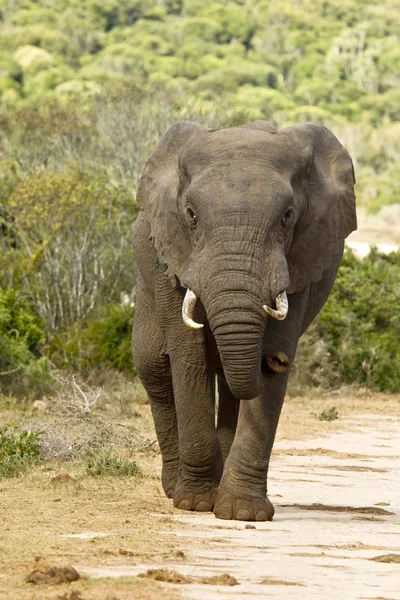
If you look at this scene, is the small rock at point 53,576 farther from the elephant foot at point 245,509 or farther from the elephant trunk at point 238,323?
the elephant foot at point 245,509

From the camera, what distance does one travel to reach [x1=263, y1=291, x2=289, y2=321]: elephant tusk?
7.53 m

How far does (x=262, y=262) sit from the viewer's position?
7645mm

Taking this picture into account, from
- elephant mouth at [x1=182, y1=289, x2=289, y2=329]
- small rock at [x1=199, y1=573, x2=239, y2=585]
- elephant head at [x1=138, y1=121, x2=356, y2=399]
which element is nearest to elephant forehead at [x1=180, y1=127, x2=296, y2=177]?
elephant head at [x1=138, y1=121, x2=356, y2=399]

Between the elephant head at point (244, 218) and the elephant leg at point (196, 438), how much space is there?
2.15ft

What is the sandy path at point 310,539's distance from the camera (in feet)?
19.2

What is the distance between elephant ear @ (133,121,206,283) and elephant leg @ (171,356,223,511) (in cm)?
65

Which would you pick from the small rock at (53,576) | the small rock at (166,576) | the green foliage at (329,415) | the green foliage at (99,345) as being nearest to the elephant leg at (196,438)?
the small rock at (166,576)

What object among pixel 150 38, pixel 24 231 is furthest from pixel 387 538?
pixel 150 38

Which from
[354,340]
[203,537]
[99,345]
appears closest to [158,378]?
[203,537]

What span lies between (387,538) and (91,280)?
16.8 metres

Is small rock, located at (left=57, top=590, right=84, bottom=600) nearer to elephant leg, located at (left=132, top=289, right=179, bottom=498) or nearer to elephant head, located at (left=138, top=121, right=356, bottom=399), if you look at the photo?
elephant head, located at (left=138, top=121, right=356, bottom=399)

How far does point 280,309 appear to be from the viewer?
7613 mm

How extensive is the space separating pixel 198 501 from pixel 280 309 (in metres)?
1.77

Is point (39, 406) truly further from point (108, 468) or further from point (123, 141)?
point (123, 141)
